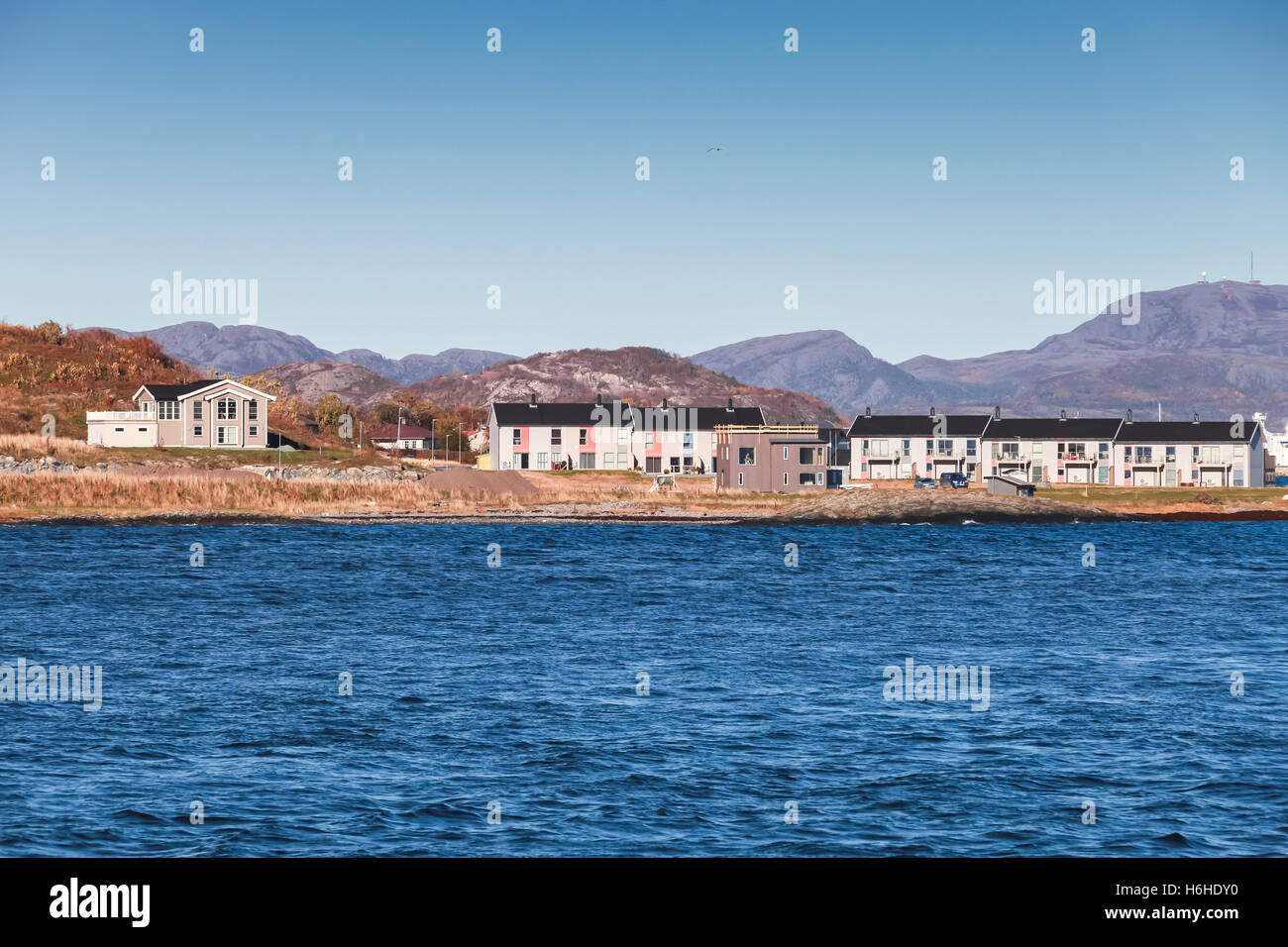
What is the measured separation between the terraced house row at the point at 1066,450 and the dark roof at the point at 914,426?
0.42ft

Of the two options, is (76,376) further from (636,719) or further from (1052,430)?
(636,719)

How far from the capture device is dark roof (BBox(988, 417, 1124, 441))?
490 feet

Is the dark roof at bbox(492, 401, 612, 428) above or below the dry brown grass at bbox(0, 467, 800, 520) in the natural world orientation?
above

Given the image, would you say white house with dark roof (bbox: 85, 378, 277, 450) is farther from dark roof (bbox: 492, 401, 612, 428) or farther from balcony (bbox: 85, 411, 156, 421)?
dark roof (bbox: 492, 401, 612, 428)

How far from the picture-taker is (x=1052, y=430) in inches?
5950

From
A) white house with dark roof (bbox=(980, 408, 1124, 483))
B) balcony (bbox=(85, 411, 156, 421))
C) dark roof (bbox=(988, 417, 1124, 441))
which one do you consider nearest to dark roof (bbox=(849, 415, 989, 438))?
dark roof (bbox=(988, 417, 1124, 441))

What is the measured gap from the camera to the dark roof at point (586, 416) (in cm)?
15075

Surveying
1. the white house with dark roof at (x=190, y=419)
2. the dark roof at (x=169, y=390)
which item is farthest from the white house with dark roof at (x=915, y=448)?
the dark roof at (x=169, y=390)

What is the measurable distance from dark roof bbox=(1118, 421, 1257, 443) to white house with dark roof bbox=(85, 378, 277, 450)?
101m

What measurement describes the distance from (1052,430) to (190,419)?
102 meters

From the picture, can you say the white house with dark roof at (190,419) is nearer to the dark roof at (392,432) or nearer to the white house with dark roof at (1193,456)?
the dark roof at (392,432)
